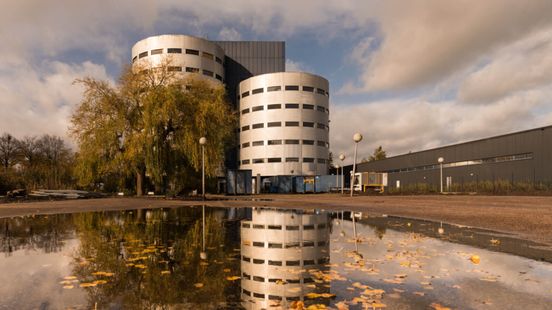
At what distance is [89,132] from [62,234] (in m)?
22.3

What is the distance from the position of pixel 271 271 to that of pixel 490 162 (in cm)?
3864

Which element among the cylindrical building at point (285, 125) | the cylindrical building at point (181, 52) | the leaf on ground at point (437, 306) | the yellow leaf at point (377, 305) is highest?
the cylindrical building at point (181, 52)

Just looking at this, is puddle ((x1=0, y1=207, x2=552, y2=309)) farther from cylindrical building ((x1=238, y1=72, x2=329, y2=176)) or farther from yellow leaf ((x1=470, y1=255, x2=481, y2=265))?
cylindrical building ((x1=238, y1=72, x2=329, y2=176))

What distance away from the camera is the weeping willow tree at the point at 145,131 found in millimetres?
26547

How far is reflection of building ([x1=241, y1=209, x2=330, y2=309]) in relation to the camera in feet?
12.4

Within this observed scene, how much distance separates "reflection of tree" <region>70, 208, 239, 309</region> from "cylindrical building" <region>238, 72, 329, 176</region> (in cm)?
5346

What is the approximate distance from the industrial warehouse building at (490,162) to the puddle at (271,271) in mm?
29092

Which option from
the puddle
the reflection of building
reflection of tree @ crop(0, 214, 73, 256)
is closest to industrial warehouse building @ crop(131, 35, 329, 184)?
reflection of tree @ crop(0, 214, 73, 256)

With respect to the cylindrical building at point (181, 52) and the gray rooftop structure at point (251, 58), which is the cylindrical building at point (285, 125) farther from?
the gray rooftop structure at point (251, 58)

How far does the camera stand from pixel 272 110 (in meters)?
62.5

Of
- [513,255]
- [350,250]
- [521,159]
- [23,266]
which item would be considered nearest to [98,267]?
[23,266]

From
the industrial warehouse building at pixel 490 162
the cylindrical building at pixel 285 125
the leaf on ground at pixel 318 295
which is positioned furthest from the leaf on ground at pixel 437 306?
the cylindrical building at pixel 285 125

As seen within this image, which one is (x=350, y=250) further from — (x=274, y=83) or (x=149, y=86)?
(x=274, y=83)

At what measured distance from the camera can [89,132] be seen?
2808cm
